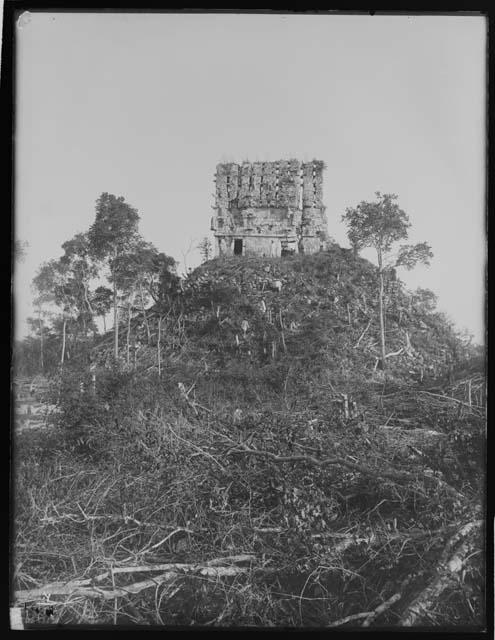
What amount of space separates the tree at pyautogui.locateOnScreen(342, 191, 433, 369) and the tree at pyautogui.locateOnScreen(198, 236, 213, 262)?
3.33ft

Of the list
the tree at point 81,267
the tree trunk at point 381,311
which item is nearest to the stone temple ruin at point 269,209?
the tree trunk at point 381,311

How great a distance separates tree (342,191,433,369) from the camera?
4605 millimetres

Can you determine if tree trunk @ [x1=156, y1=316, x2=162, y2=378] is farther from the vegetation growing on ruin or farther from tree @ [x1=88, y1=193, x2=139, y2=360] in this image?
tree @ [x1=88, y1=193, x2=139, y2=360]

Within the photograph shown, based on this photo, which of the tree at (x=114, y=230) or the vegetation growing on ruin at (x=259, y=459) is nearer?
the vegetation growing on ruin at (x=259, y=459)

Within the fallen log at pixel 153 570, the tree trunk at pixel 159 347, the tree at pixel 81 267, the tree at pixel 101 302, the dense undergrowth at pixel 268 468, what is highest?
the tree at pixel 81 267

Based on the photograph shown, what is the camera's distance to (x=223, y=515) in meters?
4.46

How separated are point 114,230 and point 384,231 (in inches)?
Answer: 77.8

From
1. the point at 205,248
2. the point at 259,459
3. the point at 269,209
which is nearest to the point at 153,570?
the point at 259,459

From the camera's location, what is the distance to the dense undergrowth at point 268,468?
173 inches

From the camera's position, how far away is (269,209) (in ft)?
15.7

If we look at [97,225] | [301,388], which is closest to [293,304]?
[301,388]

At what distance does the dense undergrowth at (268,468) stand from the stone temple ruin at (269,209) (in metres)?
0.15

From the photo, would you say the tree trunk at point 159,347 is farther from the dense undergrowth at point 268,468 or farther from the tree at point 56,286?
the tree at point 56,286

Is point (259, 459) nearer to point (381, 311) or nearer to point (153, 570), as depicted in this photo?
point (153, 570)
